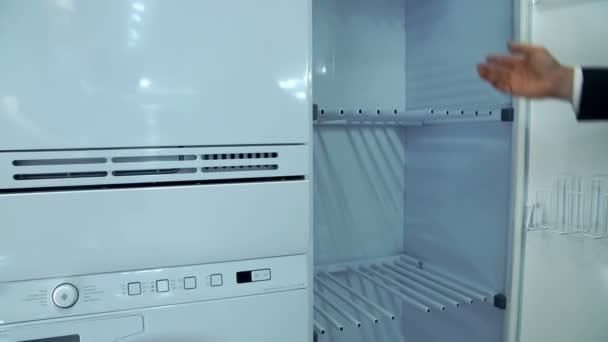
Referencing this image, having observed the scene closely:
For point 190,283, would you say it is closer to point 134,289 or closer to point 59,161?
point 134,289

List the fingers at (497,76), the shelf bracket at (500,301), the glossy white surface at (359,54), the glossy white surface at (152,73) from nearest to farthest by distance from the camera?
the glossy white surface at (152,73) < the fingers at (497,76) < the shelf bracket at (500,301) < the glossy white surface at (359,54)

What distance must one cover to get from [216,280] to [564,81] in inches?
29.6

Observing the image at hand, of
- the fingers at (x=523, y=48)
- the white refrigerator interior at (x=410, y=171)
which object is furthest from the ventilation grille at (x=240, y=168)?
the fingers at (x=523, y=48)

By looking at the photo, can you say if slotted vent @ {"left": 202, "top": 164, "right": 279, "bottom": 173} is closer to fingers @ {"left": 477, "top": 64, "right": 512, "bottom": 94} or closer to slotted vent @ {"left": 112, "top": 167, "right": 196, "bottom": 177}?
slotted vent @ {"left": 112, "top": 167, "right": 196, "bottom": 177}

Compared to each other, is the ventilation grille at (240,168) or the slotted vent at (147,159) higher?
the slotted vent at (147,159)

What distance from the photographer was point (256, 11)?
28.0 inches

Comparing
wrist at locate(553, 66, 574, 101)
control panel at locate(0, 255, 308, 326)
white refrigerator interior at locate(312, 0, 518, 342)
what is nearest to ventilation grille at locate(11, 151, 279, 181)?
control panel at locate(0, 255, 308, 326)

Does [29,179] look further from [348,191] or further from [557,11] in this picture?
[557,11]

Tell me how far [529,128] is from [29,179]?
40.1 inches

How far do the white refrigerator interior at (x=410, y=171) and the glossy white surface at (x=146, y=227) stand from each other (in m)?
0.43

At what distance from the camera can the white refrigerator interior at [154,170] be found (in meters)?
0.61

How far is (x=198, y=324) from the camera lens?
0.71 metres

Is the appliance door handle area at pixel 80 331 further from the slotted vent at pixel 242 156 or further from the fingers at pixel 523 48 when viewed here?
the fingers at pixel 523 48

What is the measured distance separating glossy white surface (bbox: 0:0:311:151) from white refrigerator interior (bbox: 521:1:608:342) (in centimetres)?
59
